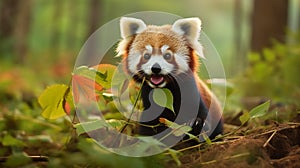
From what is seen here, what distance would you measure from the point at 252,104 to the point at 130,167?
3.67 metres

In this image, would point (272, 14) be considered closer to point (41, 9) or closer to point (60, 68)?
point (60, 68)

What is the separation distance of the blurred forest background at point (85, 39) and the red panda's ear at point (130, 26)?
1.91 feet

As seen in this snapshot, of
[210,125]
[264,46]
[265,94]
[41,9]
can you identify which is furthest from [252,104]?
[41,9]

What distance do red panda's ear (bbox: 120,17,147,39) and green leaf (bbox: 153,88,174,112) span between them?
1.43 ft

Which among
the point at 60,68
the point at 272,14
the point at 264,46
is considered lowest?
the point at 60,68

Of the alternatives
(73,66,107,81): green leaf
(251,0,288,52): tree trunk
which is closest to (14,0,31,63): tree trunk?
(251,0,288,52): tree trunk

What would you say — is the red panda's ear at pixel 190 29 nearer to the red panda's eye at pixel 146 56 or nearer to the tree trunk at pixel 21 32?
the red panda's eye at pixel 146 56

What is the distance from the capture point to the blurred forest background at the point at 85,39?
13.1 feet

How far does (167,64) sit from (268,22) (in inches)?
198

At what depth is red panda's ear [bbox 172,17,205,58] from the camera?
7.88 ft

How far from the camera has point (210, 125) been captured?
2.55 meters

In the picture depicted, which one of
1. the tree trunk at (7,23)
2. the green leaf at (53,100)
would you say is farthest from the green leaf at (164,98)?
the tree trunk at (7,23)

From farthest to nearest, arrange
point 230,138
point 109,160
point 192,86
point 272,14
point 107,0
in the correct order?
point 107,0, point 272,14, point 192,86, point 230,138, point 109,160

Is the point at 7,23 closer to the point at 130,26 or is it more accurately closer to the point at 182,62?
the point at 130,26
